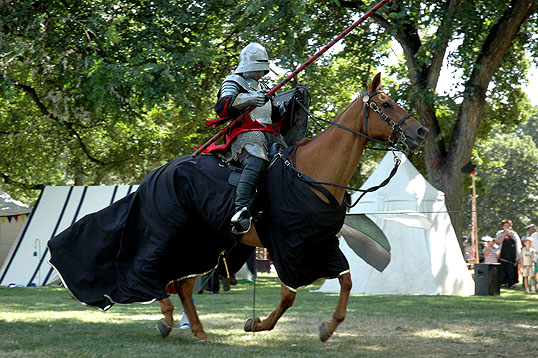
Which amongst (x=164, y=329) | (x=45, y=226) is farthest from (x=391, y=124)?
(x=45, y=226)

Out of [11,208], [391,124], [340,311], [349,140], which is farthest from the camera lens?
[11,208]

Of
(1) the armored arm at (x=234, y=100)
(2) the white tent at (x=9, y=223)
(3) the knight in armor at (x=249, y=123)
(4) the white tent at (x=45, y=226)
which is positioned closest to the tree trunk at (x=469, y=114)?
(4) the white tent at (x=45, y=226)

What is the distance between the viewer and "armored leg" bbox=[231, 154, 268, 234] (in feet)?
20.2

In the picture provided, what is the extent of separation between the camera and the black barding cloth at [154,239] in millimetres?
6652

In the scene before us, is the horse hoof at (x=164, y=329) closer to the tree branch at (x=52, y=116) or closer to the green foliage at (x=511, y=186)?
the tree branch at (x=52, y=116)

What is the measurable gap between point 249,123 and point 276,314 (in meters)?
1.71

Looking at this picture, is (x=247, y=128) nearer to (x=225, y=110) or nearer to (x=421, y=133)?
(x=225, y=110)

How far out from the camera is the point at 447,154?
16203 millimetres

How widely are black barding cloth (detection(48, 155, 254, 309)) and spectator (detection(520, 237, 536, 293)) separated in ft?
33.7

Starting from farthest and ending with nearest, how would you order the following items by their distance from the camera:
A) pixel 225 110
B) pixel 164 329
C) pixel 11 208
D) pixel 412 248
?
pixel 11 208, pixel 412 248, pixel 164 329, pixel 225 110

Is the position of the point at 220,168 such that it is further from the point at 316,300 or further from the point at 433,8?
the point at 433,8

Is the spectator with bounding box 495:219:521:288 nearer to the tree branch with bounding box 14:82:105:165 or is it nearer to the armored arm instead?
the tree branch with bounding box 14:82:105:165

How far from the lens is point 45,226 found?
672 inches

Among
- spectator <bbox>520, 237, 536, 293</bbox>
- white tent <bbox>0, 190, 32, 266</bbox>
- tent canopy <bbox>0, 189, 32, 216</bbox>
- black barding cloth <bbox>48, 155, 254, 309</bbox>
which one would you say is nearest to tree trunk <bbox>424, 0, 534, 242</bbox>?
spectator <bbox>520, 237, 536, 293</bbox>
